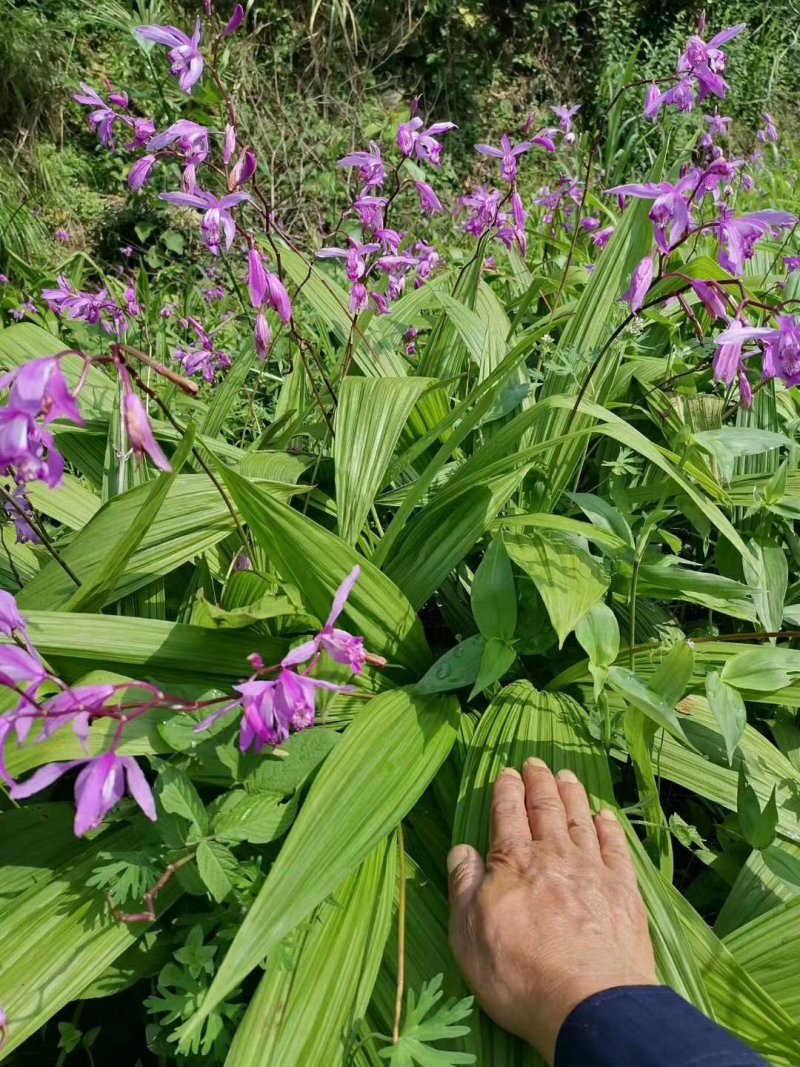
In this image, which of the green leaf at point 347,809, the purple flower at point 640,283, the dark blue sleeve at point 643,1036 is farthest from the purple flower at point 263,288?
the dark blue sleeve at point 643,1036

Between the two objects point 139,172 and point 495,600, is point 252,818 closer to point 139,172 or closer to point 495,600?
point 495,600

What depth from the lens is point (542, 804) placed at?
121cm

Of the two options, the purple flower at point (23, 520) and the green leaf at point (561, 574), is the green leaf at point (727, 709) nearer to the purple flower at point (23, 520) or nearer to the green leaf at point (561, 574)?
the green leaf at point (561, 574)

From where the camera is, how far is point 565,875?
3.73 ft

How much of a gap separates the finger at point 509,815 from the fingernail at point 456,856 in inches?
1.7

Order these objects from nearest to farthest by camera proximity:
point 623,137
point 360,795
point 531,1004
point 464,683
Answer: point 531,1004 < point 360,795 < point 464,683 < point 623,137

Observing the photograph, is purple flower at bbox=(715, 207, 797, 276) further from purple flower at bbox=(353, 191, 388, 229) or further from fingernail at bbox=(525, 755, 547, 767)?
fingernail at bbox=(525, 755, 547, 767)

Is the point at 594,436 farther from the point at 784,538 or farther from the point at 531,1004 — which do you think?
the point at 531,1004

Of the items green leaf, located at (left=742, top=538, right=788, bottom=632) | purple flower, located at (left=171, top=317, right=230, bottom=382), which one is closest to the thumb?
green leaf, located at (left=742, top=538, right=788, bottom=632)

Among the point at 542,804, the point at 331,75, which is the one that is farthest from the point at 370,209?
the point at 331,75

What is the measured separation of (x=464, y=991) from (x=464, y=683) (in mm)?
468

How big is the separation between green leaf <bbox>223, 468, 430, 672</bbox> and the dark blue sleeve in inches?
26.9

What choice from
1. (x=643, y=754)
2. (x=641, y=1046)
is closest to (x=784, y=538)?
(x=643, y=754)

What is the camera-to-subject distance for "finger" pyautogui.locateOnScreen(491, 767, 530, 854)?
1175mm
